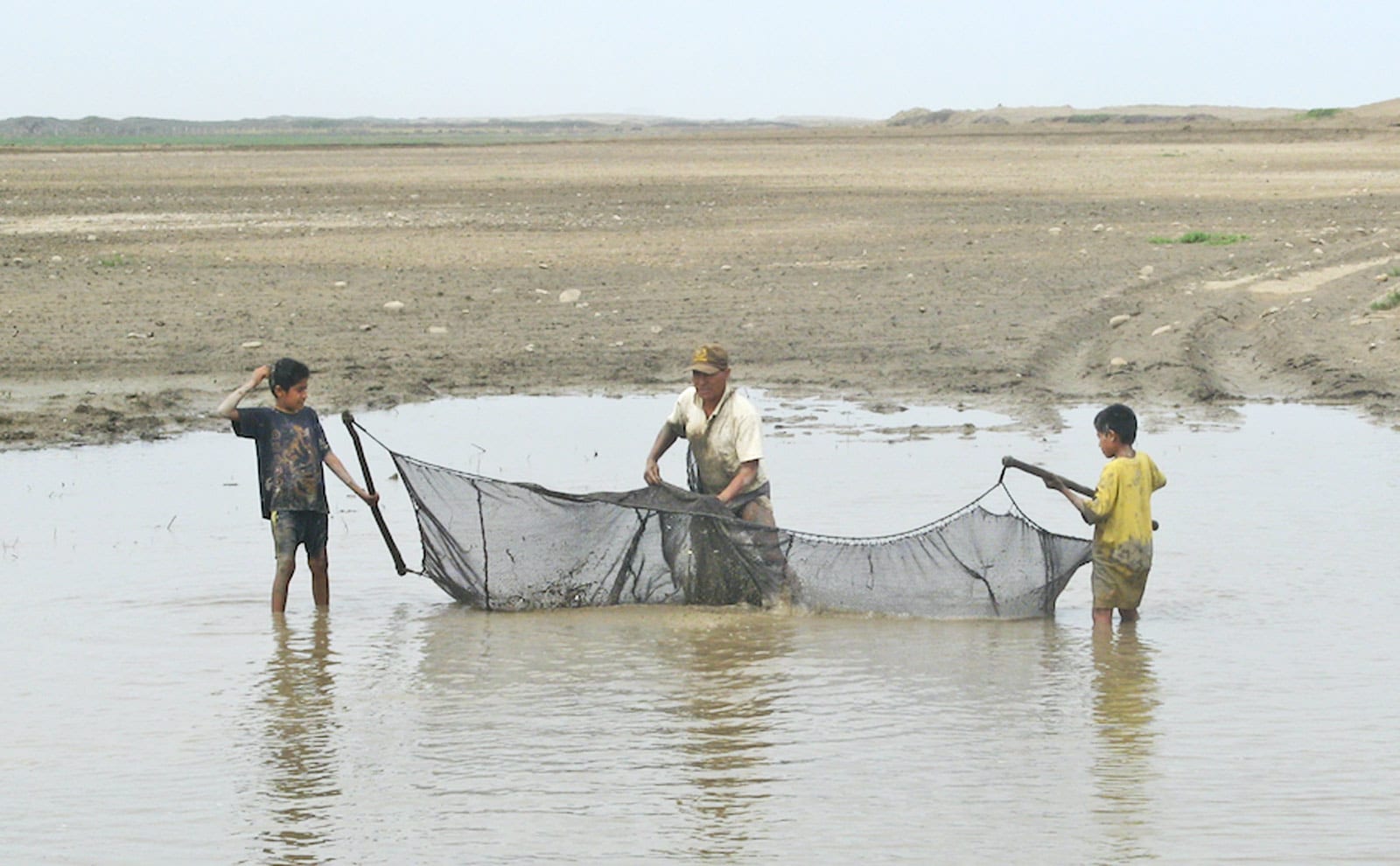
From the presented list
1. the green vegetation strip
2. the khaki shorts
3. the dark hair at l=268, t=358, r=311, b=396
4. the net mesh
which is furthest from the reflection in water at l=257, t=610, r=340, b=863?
the green vegetation strip

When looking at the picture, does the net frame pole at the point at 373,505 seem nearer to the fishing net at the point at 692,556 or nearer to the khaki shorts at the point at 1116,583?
the fishing net at the point at 692,556

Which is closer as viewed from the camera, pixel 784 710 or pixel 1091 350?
pixel 784 710

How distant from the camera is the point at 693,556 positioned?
802 centimetres

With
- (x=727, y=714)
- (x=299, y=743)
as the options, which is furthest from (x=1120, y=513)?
(x=299, y=743)

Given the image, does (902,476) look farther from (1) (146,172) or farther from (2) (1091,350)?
(1) (146,172)

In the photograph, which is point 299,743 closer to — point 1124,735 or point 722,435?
point 722,435

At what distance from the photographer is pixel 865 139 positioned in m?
62.4

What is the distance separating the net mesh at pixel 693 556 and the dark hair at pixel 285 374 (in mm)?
668

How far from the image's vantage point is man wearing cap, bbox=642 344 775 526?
7.72 metres

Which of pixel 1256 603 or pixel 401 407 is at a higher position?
pixel 401 407

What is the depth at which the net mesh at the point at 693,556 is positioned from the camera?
26.0ft

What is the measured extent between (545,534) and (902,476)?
327 centimetres

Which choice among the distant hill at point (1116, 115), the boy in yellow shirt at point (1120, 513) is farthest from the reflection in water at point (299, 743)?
the distant hill at point (1116, 115)

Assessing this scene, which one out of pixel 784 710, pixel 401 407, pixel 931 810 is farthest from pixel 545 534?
pixel 401 407
